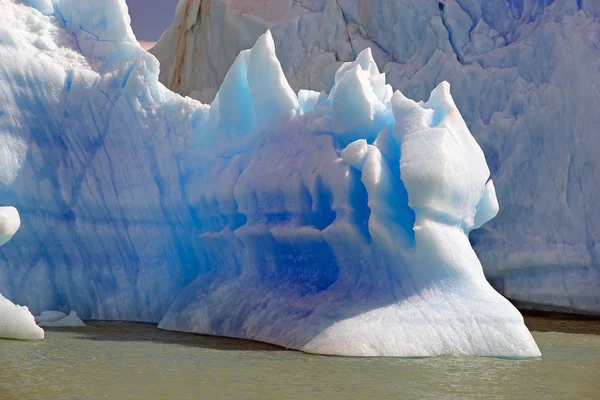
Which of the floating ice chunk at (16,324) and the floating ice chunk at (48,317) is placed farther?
the floating ice chunk at (48,317)

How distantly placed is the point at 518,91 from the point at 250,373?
7295 millimetres

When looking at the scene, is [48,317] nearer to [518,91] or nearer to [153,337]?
[153,337]

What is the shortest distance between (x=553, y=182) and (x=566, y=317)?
1782mm

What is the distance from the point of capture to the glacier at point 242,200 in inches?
295

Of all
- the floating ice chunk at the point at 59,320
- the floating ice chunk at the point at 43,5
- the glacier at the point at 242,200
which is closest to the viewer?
the glacier at the point at 242,200

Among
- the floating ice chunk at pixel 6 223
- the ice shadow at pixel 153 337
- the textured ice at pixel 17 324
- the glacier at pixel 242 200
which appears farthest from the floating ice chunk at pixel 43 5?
the textured ice at pixel 17 324

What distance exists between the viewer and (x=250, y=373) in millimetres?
6297

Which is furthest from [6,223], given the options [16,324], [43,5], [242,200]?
[43,5]

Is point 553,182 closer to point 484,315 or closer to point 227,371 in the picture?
point 484,315

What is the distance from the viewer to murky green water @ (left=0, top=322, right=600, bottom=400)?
18.6 feet

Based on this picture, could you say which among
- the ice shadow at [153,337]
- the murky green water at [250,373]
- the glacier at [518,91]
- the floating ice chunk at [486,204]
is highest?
the glacier at [518,91]

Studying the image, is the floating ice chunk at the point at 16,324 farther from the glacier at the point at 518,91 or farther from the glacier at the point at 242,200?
the glacier at the point at 518,91

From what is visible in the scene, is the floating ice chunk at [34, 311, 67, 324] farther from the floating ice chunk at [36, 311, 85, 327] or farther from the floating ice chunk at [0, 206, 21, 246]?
the floating ice chunk at [0, 206, 21, 246]

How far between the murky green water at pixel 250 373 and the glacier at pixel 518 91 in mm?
3897
